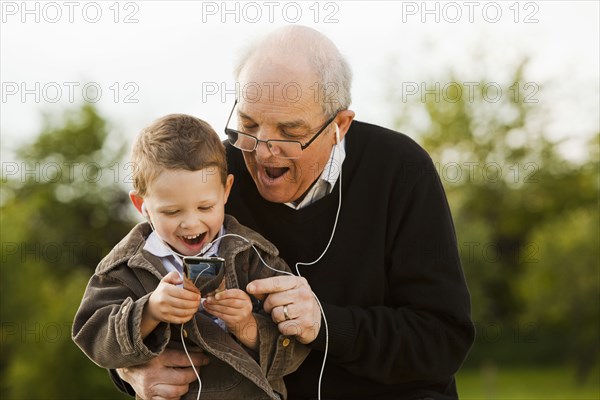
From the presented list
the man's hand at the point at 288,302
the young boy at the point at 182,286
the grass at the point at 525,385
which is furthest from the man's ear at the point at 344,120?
the grass at the point at 525,385

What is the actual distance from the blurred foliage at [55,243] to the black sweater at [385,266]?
11430 millimetres

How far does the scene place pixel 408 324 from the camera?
3.27 metres

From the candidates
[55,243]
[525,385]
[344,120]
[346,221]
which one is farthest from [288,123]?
[525,385]

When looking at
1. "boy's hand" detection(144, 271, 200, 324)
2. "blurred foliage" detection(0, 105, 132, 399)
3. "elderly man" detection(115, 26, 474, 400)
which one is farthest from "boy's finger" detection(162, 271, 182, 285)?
"blurred foliage" detection(0, 105, 132, 399)

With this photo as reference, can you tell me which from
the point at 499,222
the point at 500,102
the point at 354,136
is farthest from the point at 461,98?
the point at 354,136

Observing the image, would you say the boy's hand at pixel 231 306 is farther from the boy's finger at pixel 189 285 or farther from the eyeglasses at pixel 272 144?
the eyeglasses at pixel 272 144

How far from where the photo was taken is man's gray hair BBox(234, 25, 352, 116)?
3.33 m

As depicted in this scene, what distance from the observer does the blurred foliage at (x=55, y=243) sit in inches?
645

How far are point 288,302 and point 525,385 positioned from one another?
25.0 metres

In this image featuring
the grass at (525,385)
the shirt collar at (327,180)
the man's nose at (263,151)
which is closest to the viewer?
the man's nose at (263,151)

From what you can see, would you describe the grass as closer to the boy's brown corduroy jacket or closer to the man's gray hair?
the man's gray hair

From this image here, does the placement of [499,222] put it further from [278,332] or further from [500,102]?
[278,332]

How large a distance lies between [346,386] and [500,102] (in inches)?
1109

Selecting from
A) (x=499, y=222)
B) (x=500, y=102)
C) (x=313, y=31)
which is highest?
(x=313, y=31)
